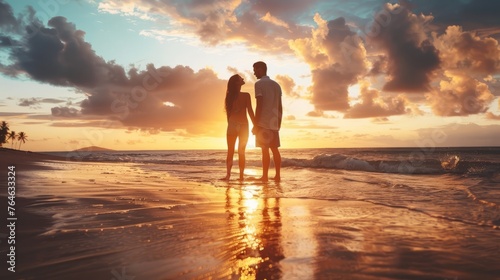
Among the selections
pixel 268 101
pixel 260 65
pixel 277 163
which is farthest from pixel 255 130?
pixel 260 65

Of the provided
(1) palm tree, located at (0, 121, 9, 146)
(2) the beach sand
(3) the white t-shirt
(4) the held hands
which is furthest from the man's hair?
(1) palm tree, located at (0, 121, 9, 146)

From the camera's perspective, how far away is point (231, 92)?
7.25 meters

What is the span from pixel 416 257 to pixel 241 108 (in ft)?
18.8

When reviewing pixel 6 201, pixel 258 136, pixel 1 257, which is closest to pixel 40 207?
pixel 6 201

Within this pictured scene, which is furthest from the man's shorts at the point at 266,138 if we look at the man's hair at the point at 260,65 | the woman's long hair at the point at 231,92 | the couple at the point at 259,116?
the man's hair at the point at 260,65

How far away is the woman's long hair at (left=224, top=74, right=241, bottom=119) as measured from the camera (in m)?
7.22

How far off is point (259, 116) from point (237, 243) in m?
5.13

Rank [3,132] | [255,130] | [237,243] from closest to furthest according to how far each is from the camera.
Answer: [237,243], [255,130], [3,132]

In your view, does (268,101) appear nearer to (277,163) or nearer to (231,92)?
(231,92)

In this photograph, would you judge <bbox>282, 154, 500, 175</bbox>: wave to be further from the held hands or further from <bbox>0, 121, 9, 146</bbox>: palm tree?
<bbox>0, 121, 9, 146</bbox>: palm tree

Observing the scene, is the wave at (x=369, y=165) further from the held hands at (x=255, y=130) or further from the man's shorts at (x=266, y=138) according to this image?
the held hands at (x=255, y=130)

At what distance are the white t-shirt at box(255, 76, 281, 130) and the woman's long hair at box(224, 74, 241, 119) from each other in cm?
53

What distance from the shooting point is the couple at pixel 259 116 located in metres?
7.00

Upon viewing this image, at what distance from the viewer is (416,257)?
1788mm
